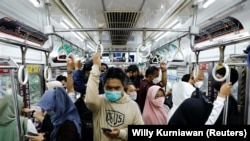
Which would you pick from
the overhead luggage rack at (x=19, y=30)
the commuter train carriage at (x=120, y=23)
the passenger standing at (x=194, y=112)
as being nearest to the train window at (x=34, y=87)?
the commuter train carriage at (x=120, y=23)

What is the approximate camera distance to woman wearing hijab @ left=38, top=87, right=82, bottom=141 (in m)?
1.72

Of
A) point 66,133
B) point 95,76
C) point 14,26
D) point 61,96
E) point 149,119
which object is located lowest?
point 149,119

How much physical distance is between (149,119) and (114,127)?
1.13 metres

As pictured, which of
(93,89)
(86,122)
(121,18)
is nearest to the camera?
(93,89)

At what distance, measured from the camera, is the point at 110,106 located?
1852 mm

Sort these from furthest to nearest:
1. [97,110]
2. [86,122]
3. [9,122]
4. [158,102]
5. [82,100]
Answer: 1. [158,102]
2. [9,122]
3. [82,100]
4. [86,122]
5. [97,110]

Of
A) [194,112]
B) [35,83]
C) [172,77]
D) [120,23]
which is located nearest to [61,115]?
[194,112]

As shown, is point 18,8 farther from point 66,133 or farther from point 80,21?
point 66,133

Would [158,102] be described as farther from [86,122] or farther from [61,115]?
[61,115]

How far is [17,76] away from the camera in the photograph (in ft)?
4.81

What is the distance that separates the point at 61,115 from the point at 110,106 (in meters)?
0.46

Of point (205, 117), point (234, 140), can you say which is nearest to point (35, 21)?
point (205, 117)

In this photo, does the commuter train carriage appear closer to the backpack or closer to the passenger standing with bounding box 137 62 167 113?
the passenger standing with bounding box 137 62 167 113

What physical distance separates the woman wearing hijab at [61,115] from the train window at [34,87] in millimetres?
3245
